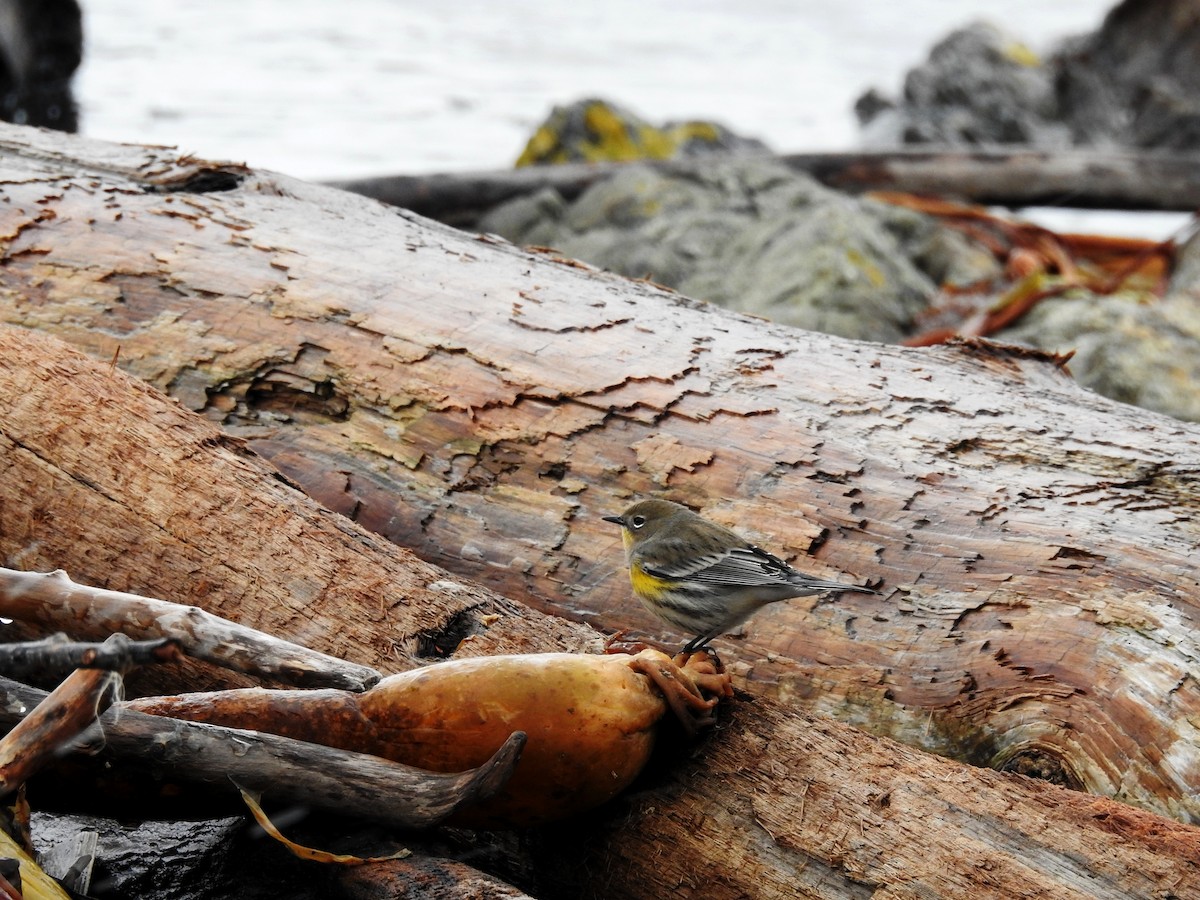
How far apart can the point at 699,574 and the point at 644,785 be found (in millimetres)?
560

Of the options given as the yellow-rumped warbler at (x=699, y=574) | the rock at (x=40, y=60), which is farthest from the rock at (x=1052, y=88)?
the yellow-rumped warbler at (x=699, y=574)

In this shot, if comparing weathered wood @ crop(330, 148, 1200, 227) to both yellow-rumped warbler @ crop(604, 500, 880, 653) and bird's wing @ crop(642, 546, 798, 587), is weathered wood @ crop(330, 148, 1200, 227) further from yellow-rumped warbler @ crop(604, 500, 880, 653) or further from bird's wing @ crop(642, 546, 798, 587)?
bird's wing @ crop(642, 546, 798, 587)

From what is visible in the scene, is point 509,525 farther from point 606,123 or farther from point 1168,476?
point 606,123

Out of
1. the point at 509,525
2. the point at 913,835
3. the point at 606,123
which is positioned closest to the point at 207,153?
the point at 606,123

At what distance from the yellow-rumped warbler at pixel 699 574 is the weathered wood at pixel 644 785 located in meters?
0.24

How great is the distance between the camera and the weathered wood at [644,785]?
2.47m

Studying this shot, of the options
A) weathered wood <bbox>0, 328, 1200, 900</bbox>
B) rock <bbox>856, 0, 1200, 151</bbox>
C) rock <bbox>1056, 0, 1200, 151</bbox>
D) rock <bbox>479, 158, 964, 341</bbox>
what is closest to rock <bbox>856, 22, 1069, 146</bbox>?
rock <bbox>856, 0, 1200, 151</bbox>

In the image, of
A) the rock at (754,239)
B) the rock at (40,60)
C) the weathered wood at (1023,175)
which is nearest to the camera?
the rock at (754,239)

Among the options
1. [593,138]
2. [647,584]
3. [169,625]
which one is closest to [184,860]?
[169,625]

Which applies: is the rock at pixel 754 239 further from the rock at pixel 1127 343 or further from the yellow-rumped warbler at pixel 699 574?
the yellow-rumped warbler at pixel 699 574

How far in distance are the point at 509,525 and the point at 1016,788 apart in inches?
59.6

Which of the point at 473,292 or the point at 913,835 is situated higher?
the point at 473,292

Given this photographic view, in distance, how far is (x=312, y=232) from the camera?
4.29 meters

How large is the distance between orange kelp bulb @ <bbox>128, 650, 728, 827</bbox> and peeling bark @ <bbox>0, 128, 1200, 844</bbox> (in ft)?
1.52
